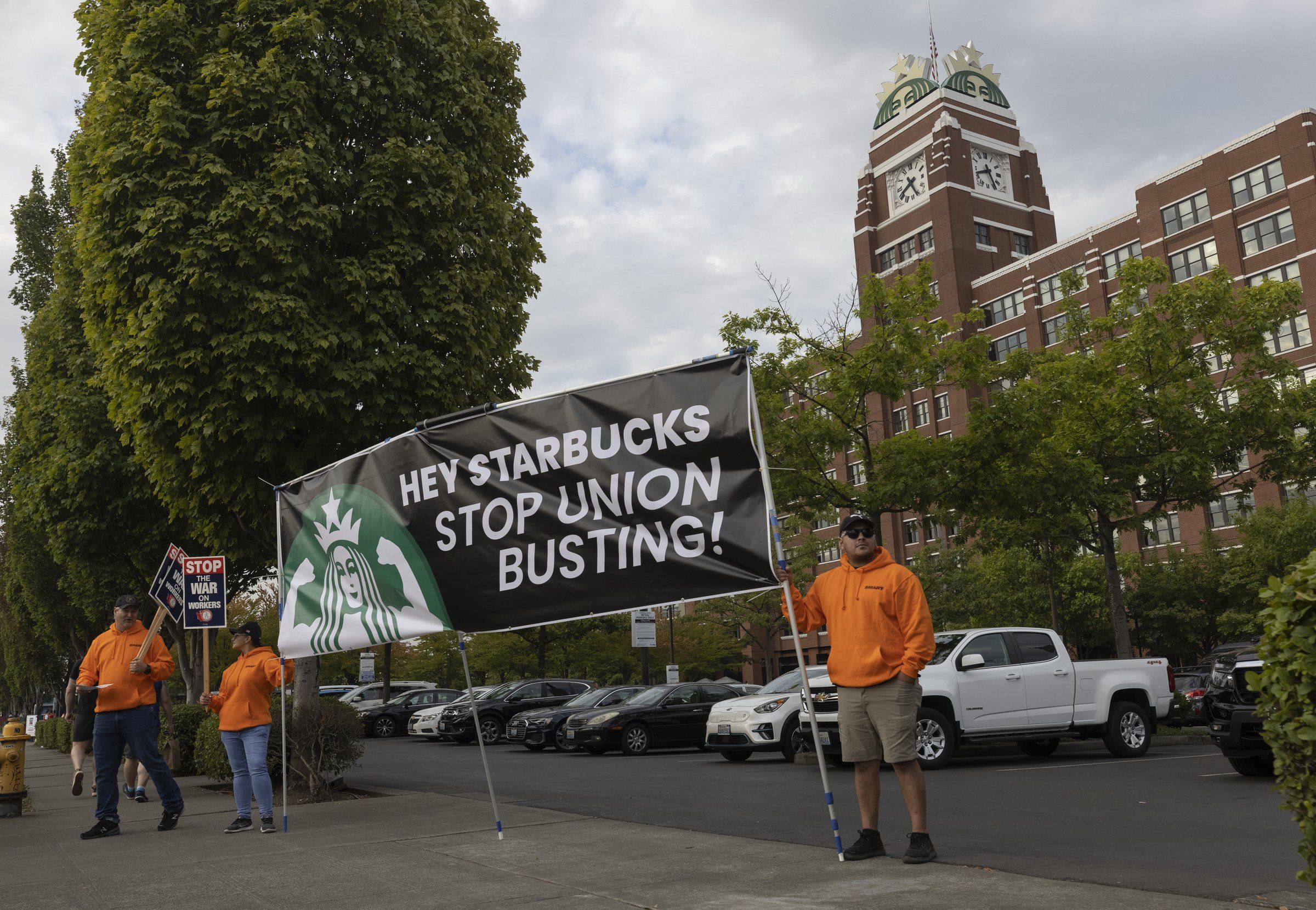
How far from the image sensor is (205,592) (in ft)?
43.5

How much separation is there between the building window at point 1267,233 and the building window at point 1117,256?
6.02 metres

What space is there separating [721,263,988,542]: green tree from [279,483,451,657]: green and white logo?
11798mm

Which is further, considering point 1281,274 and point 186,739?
point 1281,274

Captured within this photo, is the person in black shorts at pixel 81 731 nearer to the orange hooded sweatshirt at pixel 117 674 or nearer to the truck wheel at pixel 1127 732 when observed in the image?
the orange hooded sweatshirt at pixel 117 674

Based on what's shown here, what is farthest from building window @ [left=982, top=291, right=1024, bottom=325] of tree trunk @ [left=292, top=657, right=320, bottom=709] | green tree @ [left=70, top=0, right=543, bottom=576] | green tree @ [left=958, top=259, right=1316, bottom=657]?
tree trunk @ [left=292, top=657, right=320, bottom=709]

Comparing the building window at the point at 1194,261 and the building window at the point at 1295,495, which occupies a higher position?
the building window at the point at 1194,261

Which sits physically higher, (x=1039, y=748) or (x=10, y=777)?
(x=10, y=777)

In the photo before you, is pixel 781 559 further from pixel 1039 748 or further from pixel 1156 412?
pixel 1156 412

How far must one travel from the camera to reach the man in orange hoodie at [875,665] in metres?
6.26

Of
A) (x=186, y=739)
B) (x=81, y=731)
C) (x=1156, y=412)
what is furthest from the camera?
(x=1156, y=412)

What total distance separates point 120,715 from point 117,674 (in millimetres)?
362

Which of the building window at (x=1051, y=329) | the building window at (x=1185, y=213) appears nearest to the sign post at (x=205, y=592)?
the building window at (x=1185, y=213)

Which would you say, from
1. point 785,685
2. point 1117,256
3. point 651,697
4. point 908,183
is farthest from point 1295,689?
point 908,183

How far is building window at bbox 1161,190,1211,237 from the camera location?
193ft
